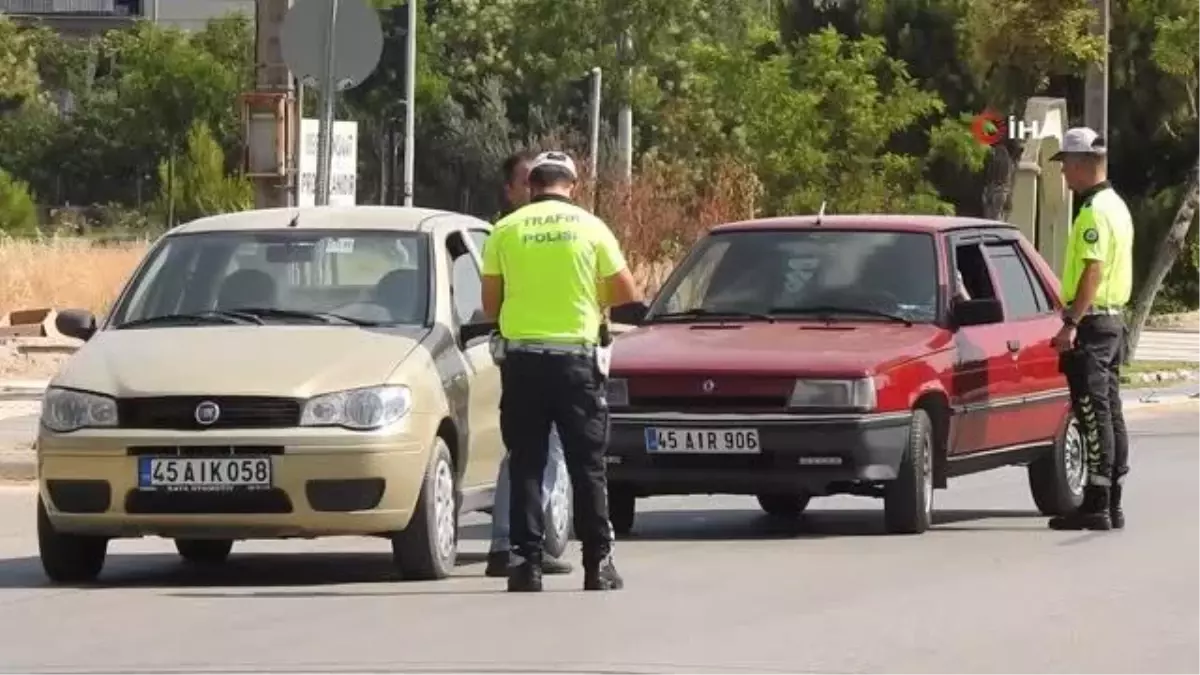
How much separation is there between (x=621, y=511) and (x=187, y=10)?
82.2m

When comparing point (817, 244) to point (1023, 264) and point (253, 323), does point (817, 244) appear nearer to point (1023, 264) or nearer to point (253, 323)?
A: point (1023, 264)

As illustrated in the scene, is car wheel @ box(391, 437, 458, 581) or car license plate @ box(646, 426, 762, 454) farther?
car license plate @ box(646, 426, 762, 454)

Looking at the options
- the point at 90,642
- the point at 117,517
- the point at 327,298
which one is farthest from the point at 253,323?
the point at 90,642

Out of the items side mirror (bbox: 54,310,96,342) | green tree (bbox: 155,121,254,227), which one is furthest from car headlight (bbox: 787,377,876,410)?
green tree (bbox: 155,121,254,227)

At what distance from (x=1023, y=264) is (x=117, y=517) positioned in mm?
6271

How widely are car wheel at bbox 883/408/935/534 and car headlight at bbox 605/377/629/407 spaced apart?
133 cm

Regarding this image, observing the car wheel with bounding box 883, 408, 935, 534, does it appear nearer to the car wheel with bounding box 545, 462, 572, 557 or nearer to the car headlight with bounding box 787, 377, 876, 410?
the car headlight with bounding box 787, 377, 876, 410

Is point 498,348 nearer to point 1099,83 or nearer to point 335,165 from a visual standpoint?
point 335,165

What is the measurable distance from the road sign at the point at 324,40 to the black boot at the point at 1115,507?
17.0 feet

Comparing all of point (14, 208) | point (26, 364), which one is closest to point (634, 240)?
point (26, 364)

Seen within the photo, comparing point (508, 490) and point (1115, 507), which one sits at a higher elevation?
point (508, 490)

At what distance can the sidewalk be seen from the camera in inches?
677

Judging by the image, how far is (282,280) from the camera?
12.6 m

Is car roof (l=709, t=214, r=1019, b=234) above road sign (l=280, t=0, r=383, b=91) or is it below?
below
